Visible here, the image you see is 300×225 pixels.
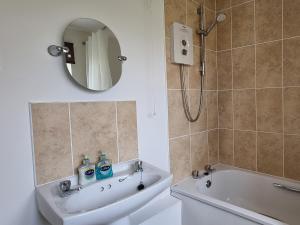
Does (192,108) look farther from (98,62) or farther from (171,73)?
(98,62)

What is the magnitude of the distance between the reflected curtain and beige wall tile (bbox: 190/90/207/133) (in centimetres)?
86

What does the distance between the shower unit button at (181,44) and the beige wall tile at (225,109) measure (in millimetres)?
569

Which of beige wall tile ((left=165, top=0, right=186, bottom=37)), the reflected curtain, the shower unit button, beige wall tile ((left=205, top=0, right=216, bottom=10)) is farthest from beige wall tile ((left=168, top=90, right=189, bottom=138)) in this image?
beige wall tile ((left=205, top=0, right=216, bottom=10))

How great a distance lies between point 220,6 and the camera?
205 cm

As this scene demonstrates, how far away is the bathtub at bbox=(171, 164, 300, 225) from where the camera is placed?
4.37ft

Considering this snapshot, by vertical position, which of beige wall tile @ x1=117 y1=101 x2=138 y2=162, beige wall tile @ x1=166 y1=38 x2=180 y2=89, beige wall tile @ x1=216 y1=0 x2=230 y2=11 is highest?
beige wall tile @ x1=216 y1=0 x2=230 y2=11

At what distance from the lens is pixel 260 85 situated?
71.9 inches

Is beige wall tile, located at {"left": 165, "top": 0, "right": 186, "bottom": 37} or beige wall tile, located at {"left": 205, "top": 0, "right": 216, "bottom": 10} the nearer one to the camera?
beige wall tile, located at {"left": 165, "top": 0, "right": 186, "bottom": 37}

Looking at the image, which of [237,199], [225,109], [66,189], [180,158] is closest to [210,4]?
[225,109]

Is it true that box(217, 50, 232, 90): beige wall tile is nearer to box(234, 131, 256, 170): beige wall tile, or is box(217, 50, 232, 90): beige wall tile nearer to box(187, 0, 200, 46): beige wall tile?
box(187, 0, 200, 46): beige wall tile

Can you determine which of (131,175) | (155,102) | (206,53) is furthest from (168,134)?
(206,53)

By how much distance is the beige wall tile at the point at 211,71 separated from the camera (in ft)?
6.58

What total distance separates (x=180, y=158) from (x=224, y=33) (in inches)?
51.4

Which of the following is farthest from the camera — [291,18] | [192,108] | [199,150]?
[199,150]
